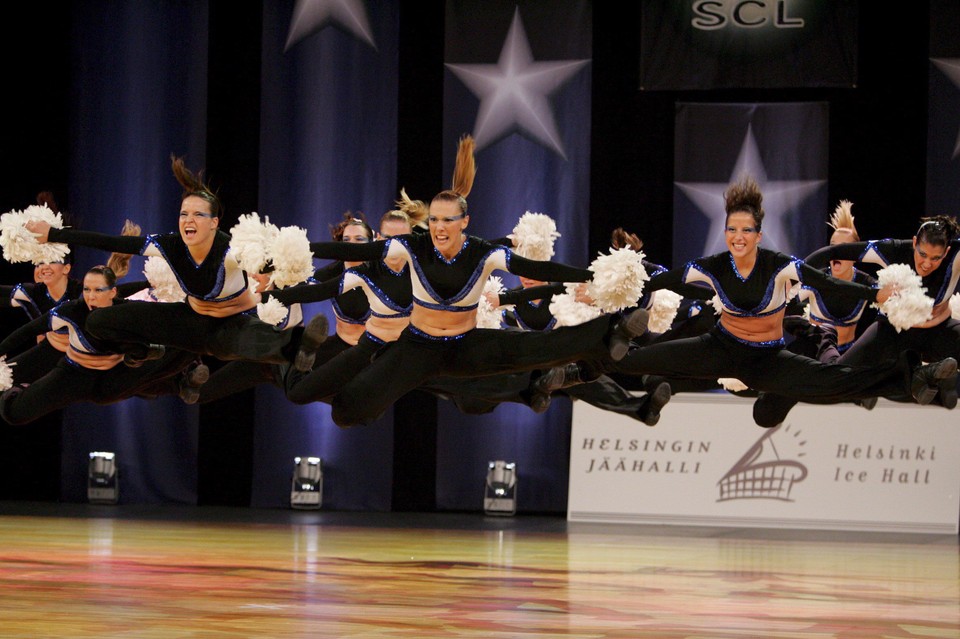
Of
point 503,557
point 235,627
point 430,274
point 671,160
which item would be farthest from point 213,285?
point 671,160

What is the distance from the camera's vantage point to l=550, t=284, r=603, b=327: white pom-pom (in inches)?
276

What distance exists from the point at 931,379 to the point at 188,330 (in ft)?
11.5

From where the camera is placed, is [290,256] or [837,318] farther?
[837,318]

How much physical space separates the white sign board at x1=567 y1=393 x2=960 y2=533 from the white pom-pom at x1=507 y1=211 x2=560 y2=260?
3.24 metres

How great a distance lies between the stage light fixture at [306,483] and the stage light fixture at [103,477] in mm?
1529

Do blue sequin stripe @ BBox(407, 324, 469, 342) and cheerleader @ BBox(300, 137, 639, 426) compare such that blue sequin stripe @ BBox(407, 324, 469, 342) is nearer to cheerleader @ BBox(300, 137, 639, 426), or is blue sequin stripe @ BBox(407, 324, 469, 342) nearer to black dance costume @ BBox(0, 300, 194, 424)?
cheerleader @ BBox(300, 137, 639, 426)

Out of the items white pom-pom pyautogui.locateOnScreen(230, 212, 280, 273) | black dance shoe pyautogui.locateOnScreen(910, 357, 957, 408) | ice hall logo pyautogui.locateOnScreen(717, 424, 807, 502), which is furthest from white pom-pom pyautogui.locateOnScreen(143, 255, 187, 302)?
ice hall logo pyautogui.locateOnScreen(717, 424, 807, 502)

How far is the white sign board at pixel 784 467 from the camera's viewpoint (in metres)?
9.95

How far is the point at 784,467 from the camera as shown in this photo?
1005 cm

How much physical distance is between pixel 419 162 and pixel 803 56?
Answer: 328 cm

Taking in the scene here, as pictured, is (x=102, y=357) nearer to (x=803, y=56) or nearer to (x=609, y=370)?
(x=609, y=370)

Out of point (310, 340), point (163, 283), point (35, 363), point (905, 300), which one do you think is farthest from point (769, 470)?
point (35, 363)

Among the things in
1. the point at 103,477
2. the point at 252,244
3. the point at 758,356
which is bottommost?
the point at 103,477

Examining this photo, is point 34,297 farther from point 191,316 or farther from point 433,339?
point 433,339
